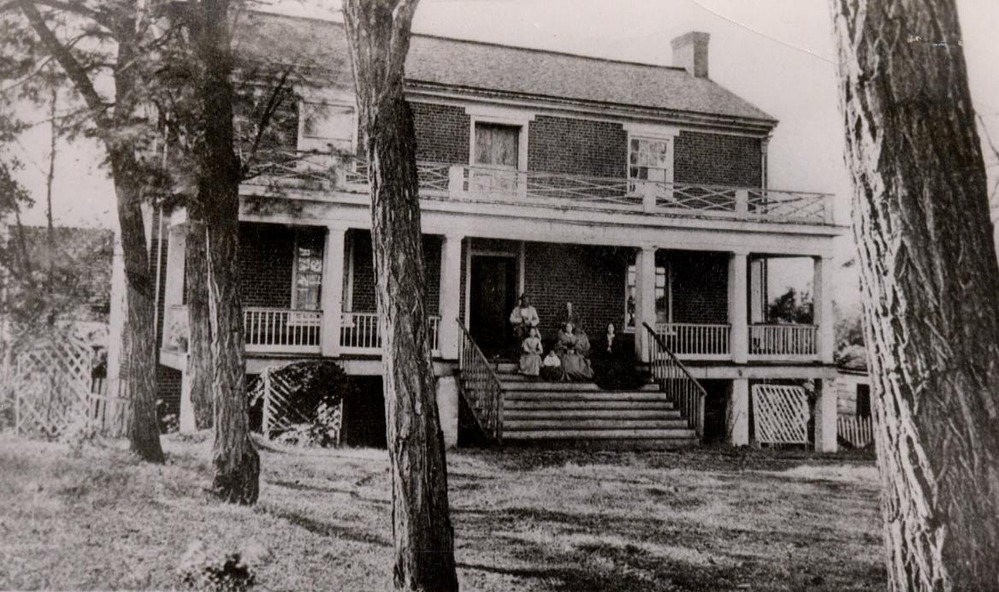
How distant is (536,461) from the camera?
24.2 feet

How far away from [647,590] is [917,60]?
3457 millimetres

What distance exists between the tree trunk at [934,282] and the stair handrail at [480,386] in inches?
237

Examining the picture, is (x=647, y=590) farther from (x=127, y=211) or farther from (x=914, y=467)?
(x=127, y=211)

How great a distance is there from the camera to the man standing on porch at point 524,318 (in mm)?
8602

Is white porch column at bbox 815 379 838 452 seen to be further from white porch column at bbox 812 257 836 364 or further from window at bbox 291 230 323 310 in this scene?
window at bbox 291 230 323 310

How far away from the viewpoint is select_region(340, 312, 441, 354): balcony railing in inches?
384

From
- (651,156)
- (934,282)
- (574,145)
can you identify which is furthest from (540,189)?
(934,282)

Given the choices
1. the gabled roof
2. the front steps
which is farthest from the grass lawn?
the gabled roof

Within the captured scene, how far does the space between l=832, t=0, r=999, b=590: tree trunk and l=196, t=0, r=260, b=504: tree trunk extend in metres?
4.83

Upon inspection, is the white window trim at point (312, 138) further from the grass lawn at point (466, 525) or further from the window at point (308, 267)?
the grass lawn at point (466, 525)

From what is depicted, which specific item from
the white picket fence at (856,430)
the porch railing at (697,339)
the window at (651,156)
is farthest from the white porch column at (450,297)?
the white picket fence at (856,430)

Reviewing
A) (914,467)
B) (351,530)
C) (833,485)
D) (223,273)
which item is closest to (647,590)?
(351,530)

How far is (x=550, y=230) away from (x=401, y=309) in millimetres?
5231

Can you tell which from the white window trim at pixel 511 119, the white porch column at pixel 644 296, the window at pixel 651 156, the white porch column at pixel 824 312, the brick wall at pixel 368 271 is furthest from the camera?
the window at pixel 651 156
